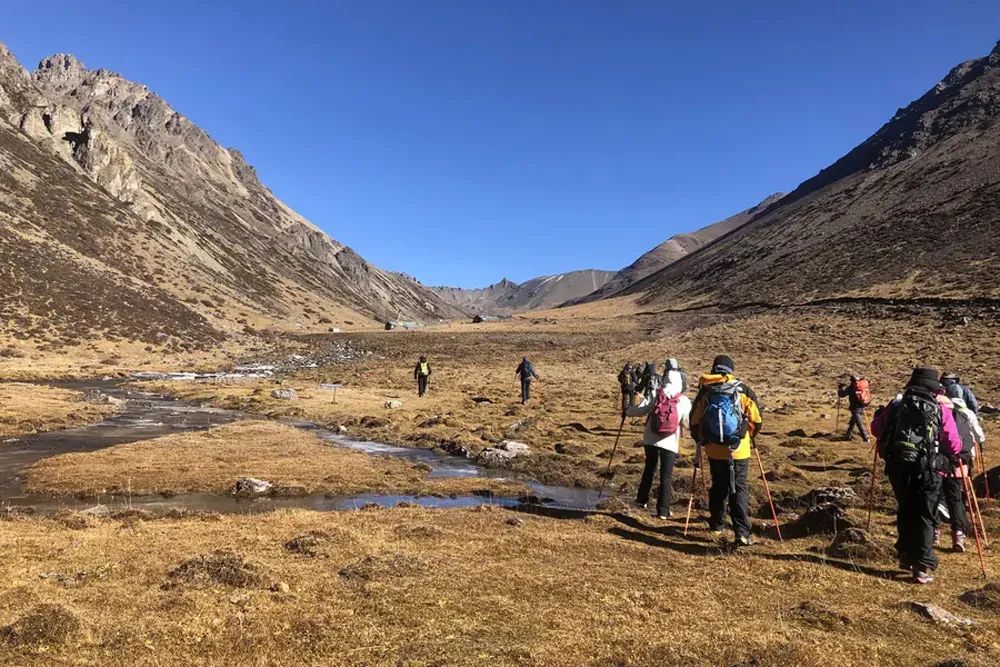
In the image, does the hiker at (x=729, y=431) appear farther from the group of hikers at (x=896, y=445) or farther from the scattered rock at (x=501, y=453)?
the scattered rock at (x=501, y=453)

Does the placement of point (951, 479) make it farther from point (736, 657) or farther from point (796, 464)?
point (796, 464)

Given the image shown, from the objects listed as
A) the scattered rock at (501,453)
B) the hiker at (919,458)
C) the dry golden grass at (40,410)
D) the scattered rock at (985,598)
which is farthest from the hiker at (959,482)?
the dry golden grass at (40,410)

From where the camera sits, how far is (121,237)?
331ft

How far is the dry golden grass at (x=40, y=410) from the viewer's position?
2458 centimetres

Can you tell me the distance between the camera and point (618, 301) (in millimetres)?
176875

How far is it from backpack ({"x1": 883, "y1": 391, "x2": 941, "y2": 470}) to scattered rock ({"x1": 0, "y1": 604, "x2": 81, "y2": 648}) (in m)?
10.5

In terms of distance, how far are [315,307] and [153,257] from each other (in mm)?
45798

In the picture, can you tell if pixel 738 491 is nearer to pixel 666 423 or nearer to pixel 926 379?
pixel 666 423

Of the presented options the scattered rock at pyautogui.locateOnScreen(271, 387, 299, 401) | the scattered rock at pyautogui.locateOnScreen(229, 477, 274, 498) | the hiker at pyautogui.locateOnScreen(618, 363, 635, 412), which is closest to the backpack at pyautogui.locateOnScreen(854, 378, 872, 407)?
the hiker at pyautogui.locateOnScreen(618, 363, 635, 412)

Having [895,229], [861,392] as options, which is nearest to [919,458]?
[861,392]

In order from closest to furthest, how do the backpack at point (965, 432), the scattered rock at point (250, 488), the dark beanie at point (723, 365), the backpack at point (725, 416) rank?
the backpack at point (725, 416) < the dark beanie at point (723, 365) < the backpack at point (965, 432) < the scattered rock at point (250, 488)

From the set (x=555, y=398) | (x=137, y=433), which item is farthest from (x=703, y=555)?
(x=555, y=398)

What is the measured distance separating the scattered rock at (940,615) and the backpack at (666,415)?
5.55 metres

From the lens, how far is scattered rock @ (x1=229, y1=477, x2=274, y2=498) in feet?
51.0
